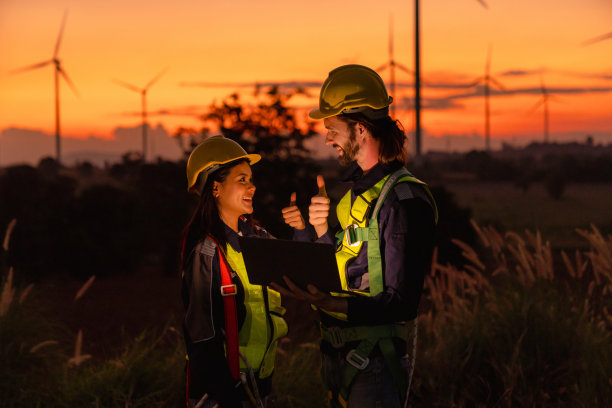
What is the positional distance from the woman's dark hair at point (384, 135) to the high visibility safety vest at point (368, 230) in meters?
0.10

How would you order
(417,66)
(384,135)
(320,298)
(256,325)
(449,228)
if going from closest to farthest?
(320,298) → (384,135) → (256,325) → (449,228) → (417,66)

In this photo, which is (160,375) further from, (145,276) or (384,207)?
(145,276)

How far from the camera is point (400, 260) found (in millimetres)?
3871

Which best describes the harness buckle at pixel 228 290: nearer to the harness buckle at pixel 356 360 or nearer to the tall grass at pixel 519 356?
the harness buckle at pixel 356 360

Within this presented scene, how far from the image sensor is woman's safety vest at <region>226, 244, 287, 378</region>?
14.7 feet

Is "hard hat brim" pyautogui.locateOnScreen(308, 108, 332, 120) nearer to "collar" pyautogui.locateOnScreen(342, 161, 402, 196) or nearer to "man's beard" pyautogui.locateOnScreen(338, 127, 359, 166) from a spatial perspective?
"man's beard" pyautogui.locateOnScreen(338, 127, 359, 166)

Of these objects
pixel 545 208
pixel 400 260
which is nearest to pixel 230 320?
pixel 400 260

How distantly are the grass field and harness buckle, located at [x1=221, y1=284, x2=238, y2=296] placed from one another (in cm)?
2107

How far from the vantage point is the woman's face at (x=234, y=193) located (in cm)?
467

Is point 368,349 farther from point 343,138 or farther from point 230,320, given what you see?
point 343,138

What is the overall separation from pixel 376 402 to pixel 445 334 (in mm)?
3941

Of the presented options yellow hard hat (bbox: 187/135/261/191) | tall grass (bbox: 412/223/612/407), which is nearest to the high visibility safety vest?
yellow hard hat (bbox: 187/135/261/191)

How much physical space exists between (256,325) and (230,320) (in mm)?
223

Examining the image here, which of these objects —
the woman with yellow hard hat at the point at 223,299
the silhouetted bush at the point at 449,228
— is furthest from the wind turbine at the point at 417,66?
the woman with yellow hard hat at the point at 223,299
